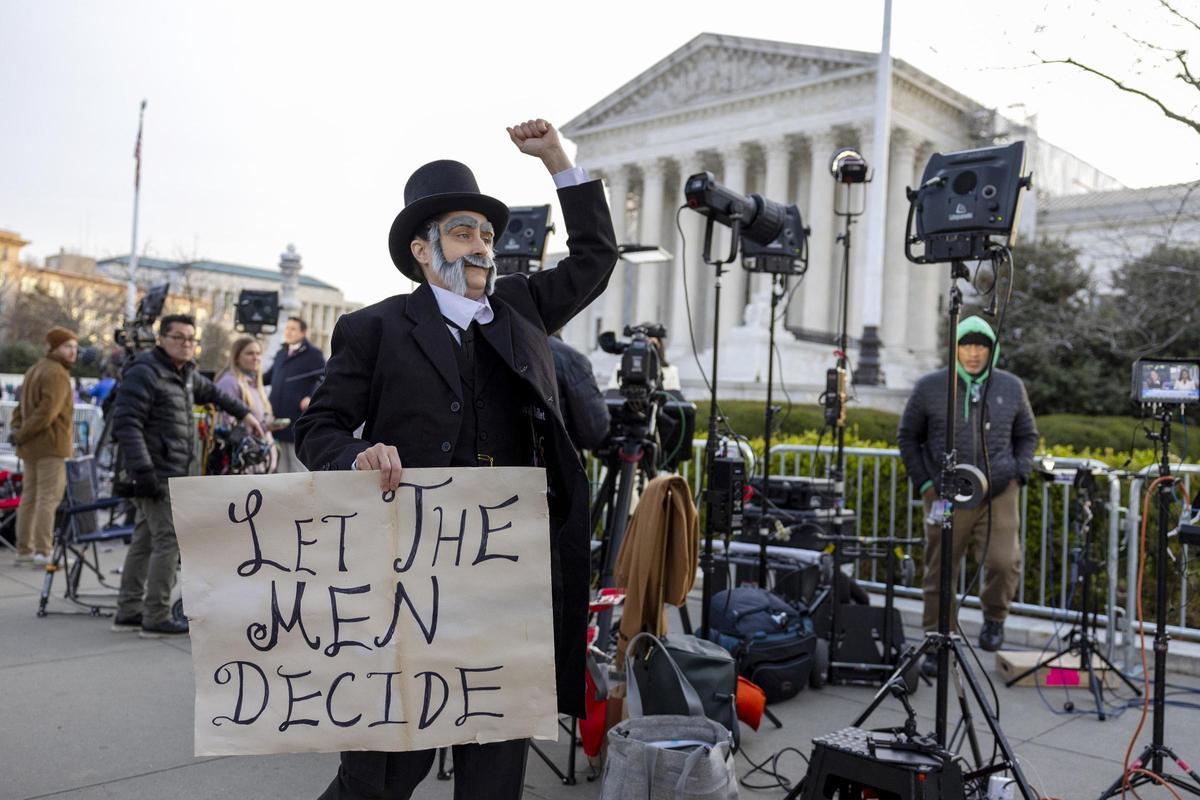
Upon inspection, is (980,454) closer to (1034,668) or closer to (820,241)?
(1034,668)

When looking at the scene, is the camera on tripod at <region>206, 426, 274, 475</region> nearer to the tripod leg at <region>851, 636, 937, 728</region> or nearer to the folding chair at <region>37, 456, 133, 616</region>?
the folding chair at <region>37, 456, 133, 616</region>

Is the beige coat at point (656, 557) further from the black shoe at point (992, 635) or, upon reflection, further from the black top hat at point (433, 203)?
the black shoe at point (992, 635)

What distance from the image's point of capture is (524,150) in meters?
2.88

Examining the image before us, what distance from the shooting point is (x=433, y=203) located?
108 inches

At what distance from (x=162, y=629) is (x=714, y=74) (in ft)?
146

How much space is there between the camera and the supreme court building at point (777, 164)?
1575 inches

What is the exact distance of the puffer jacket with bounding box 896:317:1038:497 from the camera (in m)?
6.66

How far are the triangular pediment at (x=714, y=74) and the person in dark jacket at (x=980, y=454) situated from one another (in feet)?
121

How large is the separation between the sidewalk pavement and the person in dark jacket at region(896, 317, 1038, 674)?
20.0 inches

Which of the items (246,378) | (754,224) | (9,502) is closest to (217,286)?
(9,502)

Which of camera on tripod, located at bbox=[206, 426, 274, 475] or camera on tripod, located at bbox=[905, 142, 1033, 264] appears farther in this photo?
camera on tripod, located at bbox=[206, 426, 274, 475]

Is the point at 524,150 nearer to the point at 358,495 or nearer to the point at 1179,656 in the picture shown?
the point at 358,495

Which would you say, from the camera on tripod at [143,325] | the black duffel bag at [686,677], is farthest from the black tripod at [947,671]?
the camera on tripod at [143,325]

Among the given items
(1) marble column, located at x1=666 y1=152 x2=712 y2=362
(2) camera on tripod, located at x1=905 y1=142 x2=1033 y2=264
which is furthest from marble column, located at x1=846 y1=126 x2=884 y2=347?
(2) camera on tripod, located at x1=905 y1=142 x2=1033 y2=264
